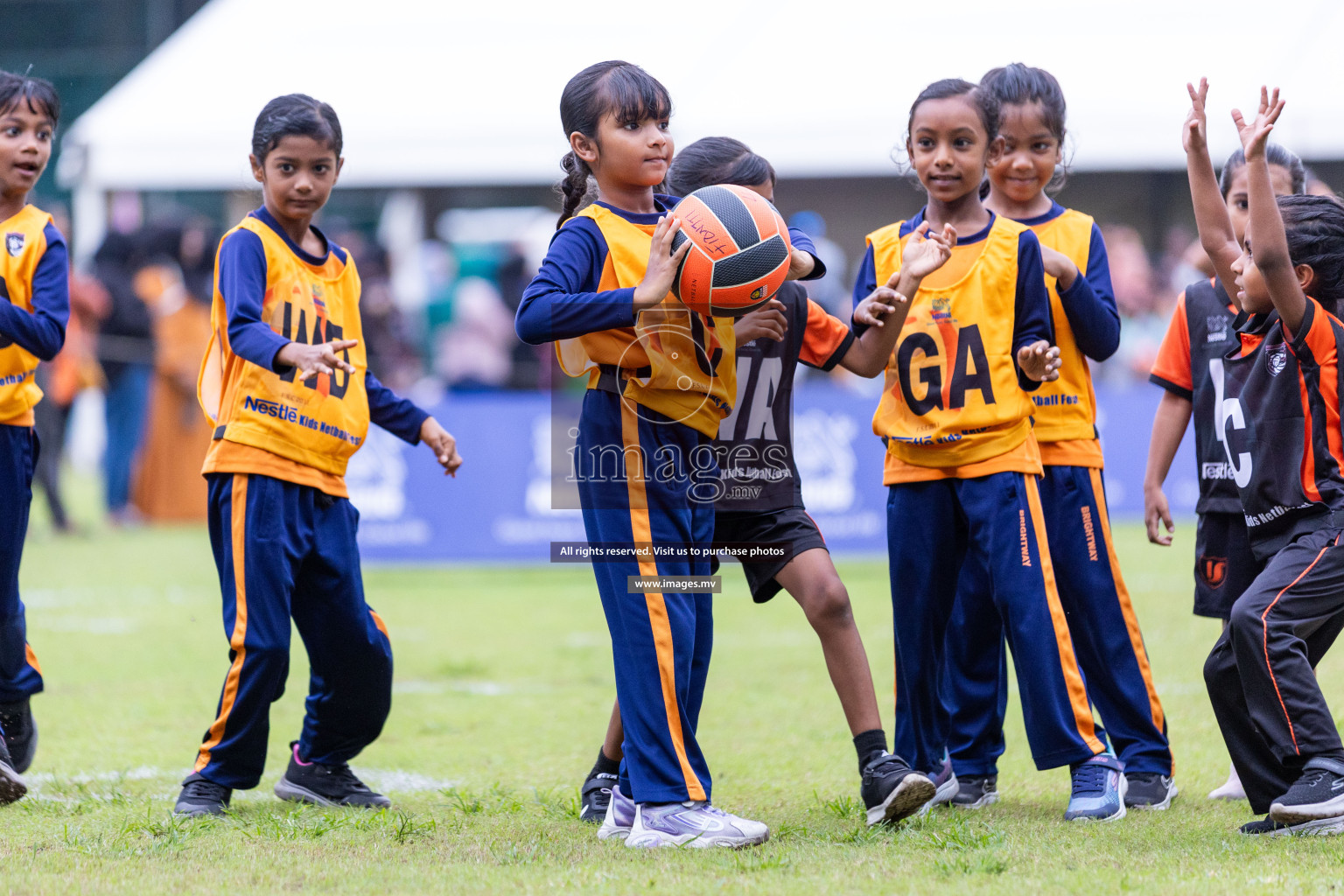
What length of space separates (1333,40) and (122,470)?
13.9 metres

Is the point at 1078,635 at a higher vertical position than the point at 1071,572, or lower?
lower

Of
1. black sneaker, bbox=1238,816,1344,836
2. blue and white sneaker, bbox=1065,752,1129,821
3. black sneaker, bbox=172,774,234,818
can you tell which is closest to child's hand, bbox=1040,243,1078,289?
blue and white sneaker, bbox=1065,752,1129,821

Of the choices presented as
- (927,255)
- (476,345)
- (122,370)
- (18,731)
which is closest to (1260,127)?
(927,255)

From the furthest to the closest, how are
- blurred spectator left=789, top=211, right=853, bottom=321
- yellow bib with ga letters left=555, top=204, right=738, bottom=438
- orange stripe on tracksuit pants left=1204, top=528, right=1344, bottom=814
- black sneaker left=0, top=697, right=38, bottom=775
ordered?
1. blurred spectator left=789, top=211, right=853, bottom=321
2. black sneaker left=0, top=697, right=38, bottom=775
3. yellow bib with ga letters left=555, top=204, right=738, bottom=438
4. orange stripe on tracksuit pants left=1204, top=528, right=1344, bottom=814

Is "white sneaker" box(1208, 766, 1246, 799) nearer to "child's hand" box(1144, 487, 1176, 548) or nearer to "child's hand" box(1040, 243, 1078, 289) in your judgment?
"child's hand" box(1144, 487, 1176, 548)

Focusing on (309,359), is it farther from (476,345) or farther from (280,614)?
(476,345)

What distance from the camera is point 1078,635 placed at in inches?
181

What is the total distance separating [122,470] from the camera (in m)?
14.9

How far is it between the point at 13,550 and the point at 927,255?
3005mm

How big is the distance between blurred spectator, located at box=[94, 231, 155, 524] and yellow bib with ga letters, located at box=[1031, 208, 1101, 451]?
39.5 ft

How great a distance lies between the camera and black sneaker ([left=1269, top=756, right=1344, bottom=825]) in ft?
12.0

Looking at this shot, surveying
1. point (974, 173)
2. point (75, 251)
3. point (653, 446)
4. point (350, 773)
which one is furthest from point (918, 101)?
point (75, 251)

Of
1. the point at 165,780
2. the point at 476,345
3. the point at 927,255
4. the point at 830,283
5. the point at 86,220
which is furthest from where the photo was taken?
the point at 86,220

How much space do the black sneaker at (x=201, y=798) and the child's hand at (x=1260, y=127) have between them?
335 centimetres
